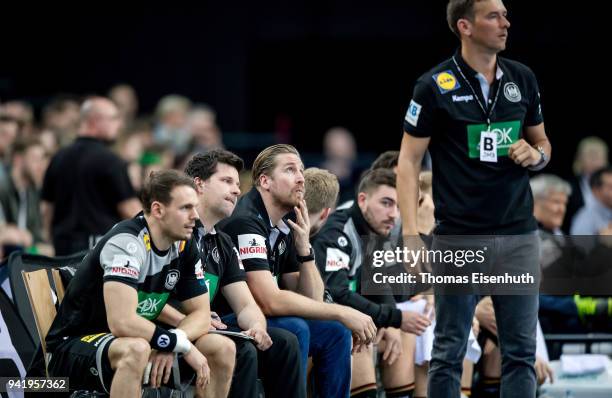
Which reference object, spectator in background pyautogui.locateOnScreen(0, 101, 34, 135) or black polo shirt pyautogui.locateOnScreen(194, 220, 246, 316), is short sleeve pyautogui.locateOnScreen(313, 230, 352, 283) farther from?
spectator in background pyautogui.locateOnScreen(0, 101, 34, 135)

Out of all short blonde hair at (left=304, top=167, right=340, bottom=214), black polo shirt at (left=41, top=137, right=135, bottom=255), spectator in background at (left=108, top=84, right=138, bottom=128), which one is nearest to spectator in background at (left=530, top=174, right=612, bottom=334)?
short blonde hair at (left=304, top=167, right=340, bottom=214)

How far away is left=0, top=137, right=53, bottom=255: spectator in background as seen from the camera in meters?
9.70

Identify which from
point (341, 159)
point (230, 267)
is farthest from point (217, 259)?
point (341, 159)

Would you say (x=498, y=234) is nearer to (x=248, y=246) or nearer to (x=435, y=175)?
(x=435, y=175)

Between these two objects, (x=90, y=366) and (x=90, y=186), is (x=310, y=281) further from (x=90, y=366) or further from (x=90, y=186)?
(x=90, y=186)

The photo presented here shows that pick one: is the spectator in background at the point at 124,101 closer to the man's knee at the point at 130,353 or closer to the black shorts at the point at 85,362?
the black shorts at the point at 85,362

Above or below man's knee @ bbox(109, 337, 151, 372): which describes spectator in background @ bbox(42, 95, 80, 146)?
above

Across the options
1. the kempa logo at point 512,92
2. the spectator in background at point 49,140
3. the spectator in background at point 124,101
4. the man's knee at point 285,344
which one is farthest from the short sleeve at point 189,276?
the spectator in background at point 124,101

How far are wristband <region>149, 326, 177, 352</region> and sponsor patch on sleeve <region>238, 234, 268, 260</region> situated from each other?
0.88m

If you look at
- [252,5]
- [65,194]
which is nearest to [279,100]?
[252,5]

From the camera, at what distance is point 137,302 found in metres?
5.17

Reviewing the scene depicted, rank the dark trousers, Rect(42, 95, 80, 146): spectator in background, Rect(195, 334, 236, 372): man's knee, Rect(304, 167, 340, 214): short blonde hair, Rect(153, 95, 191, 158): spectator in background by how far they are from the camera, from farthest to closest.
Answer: Rect(153, 95, 191, 158): spectator in background < Rect(42, 95, 80, 146): spectator in background < Rect(304, 167, 340, 214): short blonde hair < the dark trousers < Rect(195, 334, 236, 372): man's knee

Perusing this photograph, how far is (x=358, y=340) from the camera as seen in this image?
612 cm

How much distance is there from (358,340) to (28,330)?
1677 mm
